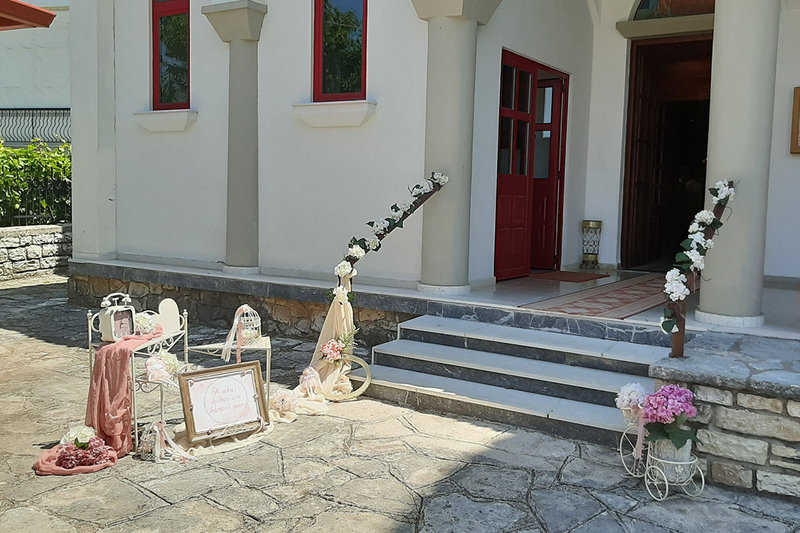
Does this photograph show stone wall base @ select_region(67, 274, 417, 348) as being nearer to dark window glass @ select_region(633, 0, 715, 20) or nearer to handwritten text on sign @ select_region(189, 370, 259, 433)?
handwritten text on sign @ select_region(189, 370, 259, 433)

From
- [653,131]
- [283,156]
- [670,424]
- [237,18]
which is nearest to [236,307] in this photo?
[283,156]

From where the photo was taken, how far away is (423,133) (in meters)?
7.04

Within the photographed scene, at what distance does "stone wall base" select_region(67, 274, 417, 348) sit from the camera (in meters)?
7.12

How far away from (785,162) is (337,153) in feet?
16.2

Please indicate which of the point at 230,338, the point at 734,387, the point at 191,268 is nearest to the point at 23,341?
the point at 191,268

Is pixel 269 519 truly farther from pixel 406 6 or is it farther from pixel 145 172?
pixel 145 172

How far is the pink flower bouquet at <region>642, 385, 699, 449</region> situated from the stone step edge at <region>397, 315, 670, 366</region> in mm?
1003

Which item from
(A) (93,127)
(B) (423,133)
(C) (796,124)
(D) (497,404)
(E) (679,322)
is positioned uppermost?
(C) (796,124)

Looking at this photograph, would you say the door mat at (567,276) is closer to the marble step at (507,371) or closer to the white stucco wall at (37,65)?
the marble step at (507,371)

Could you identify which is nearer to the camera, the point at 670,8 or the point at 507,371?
the point at 507,371

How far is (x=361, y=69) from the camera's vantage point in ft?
24.6

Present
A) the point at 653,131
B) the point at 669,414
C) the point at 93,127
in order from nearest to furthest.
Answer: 1. the point at 669,414
2. the point at 93,127
3. the point at 653,131

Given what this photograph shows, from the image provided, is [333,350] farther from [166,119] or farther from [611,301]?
[166,119]

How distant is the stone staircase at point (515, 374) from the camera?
4.91 m
